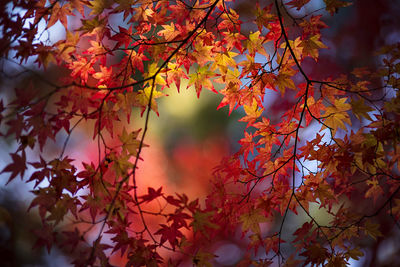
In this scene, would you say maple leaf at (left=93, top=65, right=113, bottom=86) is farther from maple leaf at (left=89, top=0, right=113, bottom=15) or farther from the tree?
maple leaf at (left=89, top=0, right=113, bottom=15)

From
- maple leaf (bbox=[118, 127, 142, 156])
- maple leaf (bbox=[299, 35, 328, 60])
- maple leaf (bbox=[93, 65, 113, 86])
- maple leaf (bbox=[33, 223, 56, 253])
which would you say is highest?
maple leaf (bbox=[93, 65, 113, 86])

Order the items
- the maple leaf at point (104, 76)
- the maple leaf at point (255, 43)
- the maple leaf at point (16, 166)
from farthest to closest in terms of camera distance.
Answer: the maple leaf at point (255, 43) < the maple leaf at point (104, 76) < the maple leaf at point (16, 166)

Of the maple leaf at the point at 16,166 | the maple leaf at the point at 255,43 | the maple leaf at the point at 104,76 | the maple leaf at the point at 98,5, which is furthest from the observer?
the maple leaf at the point at 255,43

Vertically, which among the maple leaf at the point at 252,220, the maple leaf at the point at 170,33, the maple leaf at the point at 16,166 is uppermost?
the maple leaf at the point at 170,33

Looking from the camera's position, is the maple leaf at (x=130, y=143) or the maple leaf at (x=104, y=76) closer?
the maple leaf at (x=130, y=143)

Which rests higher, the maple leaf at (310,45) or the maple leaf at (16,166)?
the maple leaf at (310,45)

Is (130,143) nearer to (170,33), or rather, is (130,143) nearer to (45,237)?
(45,237)

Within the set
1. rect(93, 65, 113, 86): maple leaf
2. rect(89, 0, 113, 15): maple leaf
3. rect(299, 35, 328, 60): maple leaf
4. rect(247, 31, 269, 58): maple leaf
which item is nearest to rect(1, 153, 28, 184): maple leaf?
rect(93, 65, 113, 86): maple leaf

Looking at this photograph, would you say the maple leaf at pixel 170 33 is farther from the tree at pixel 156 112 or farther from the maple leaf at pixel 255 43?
the maple leaf at pixel 255 43

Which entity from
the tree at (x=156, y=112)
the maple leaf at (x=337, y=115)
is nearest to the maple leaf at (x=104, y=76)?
the tree at (x=156, y=112)

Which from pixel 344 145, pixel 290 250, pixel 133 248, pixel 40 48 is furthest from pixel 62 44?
pixel 290 250

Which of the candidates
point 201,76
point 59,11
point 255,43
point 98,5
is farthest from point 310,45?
point 59,11

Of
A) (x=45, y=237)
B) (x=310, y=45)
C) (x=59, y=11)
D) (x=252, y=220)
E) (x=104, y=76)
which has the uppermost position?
(x=59, y=11)

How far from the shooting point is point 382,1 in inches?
119
